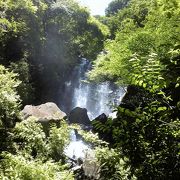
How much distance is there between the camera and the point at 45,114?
17.2 m

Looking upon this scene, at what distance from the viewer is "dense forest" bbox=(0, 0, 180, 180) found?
262 centimetres

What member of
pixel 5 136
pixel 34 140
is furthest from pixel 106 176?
pixel 5 136

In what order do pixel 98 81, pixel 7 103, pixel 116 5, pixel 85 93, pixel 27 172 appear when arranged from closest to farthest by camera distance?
pixel 27 172 → pixel 7 103 → pixel 98 81 → pixel 85 93 → pixel 116 5

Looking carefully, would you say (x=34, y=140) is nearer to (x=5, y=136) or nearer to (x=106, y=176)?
(x=5, y=136)

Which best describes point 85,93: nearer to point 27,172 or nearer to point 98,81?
point 98,81

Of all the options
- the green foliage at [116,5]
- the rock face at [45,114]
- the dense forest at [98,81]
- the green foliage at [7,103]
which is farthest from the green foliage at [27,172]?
the green foliage at [116,5]

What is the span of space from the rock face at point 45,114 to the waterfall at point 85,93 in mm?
8908

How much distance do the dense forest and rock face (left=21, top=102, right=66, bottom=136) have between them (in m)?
1.24

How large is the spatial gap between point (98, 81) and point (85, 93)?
12.1 ft

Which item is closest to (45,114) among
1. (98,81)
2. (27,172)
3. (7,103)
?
(7,103)

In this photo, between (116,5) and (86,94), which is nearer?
(86,94)

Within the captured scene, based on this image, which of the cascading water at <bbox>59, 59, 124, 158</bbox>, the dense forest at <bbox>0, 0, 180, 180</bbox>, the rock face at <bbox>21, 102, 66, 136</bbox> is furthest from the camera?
the cascading water at <bbox>59, 59, 124, 158</bbox>

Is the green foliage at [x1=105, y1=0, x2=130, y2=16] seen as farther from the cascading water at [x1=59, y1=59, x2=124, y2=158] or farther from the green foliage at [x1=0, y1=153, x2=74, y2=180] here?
the green foliage at [x1=0, y1=153, x2=74, y2=180]

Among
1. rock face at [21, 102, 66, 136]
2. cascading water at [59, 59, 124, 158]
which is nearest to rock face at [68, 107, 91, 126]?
cascading water at [59, 59, 124, 158]
